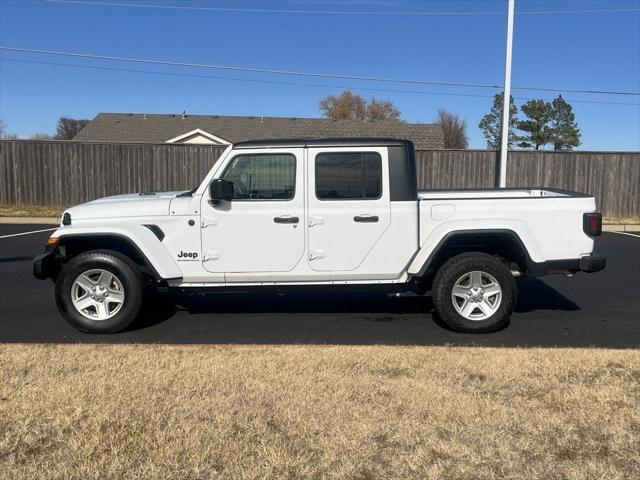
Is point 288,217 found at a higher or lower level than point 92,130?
lower

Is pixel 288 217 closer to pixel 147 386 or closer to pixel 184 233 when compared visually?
pixel 184 233

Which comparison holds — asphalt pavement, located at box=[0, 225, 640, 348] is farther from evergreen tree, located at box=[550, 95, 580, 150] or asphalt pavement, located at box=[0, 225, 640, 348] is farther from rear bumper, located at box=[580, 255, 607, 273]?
evergreen tree, located at box=[550, 95, 580, 150]

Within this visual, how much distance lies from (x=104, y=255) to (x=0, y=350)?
4.16 feet

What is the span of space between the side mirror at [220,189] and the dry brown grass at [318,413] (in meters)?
1.48

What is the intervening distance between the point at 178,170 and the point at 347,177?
589 inches

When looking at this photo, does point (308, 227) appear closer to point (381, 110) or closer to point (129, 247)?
point (129, 247)

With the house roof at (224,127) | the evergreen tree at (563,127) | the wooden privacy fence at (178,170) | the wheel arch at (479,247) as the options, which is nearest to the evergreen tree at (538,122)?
the evergreen tree at (563,127)

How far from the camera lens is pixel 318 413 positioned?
3.70 metres

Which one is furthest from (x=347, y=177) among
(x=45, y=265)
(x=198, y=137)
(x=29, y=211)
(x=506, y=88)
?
(x=198, y=137)

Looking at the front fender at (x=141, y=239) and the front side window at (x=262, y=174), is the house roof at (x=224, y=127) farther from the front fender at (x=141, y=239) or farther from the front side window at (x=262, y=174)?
the front fender at (x=141, y=239)

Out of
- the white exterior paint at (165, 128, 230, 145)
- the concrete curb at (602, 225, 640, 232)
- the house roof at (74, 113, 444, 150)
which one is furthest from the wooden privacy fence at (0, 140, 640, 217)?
the white exterior paint at (165, 128, 230, 145)

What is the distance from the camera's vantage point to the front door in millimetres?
5766

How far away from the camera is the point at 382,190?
581cm

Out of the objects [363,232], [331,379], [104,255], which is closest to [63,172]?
[104,255]
